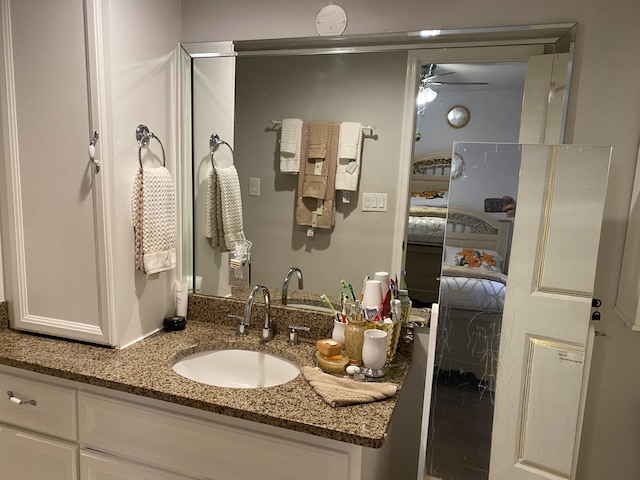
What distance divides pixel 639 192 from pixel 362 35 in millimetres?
986

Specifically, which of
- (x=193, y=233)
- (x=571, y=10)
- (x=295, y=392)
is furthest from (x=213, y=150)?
(x=571, y=10)

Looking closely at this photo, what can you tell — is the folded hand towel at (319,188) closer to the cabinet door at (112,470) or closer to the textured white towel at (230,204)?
the textured white towel at (230,204)

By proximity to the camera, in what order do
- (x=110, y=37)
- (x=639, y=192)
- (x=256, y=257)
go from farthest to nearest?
(x=256, y=257)
(x=110, y=37)
(x=639, y=192)

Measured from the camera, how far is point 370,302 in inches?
56.4

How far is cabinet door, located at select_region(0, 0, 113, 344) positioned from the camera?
140 cm

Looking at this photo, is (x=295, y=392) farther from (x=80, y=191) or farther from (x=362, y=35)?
(x=362, y=35)

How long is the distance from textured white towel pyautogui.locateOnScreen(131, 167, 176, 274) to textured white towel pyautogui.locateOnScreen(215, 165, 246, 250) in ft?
0.67

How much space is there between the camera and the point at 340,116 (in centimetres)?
Result: 159

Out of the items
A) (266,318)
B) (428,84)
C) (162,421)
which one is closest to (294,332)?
(266,318)

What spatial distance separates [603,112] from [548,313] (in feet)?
2.05

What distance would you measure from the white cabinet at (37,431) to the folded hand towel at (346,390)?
777 mm

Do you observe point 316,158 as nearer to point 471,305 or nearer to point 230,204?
point 230,204

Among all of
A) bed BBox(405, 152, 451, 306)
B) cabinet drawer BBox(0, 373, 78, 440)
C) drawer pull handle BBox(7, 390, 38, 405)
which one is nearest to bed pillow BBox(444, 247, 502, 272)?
bed BBox(405, 152, 451, 306)

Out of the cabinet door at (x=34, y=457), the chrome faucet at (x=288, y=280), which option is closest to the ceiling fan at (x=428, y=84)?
the chrome faucet at (x=288, y=280)
